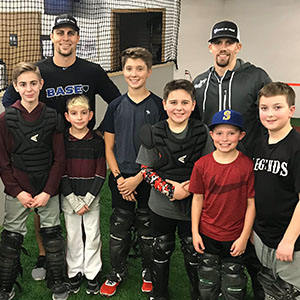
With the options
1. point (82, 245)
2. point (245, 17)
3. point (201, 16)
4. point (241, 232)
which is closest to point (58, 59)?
point (82, 245)

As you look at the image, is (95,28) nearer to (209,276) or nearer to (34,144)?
(34,144)

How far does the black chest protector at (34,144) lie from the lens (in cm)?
204

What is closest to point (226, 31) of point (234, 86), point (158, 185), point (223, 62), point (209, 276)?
point (223, 62)

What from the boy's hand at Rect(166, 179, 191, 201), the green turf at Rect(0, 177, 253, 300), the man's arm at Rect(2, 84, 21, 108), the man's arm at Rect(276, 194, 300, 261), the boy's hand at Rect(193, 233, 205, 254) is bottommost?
the green turf at Rect(0, 177, 253, 300)

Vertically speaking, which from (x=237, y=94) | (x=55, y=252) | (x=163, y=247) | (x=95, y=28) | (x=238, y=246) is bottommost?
(x=55, y=252)

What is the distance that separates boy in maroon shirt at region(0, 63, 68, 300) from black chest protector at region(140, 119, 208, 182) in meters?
0.57

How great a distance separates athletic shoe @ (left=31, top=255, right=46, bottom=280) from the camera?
2.48 m

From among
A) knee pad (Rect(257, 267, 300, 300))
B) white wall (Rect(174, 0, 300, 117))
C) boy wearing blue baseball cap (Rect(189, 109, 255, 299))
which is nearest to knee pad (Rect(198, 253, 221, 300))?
boy wearing blue baseball cap (Rect(189, 109, 255, 299))

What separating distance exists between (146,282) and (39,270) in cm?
75

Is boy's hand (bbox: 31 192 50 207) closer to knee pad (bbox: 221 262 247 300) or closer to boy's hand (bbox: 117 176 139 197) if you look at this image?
boy's hand (bbox: 117 176 139 197)

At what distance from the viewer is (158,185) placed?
1931mm

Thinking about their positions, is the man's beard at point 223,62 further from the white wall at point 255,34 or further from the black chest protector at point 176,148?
the white wall at point 255,34

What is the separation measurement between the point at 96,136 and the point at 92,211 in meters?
0.46

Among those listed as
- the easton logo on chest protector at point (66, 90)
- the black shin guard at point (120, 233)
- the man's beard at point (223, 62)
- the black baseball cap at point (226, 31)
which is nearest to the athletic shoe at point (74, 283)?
the black shin guard at point (120, 233)
